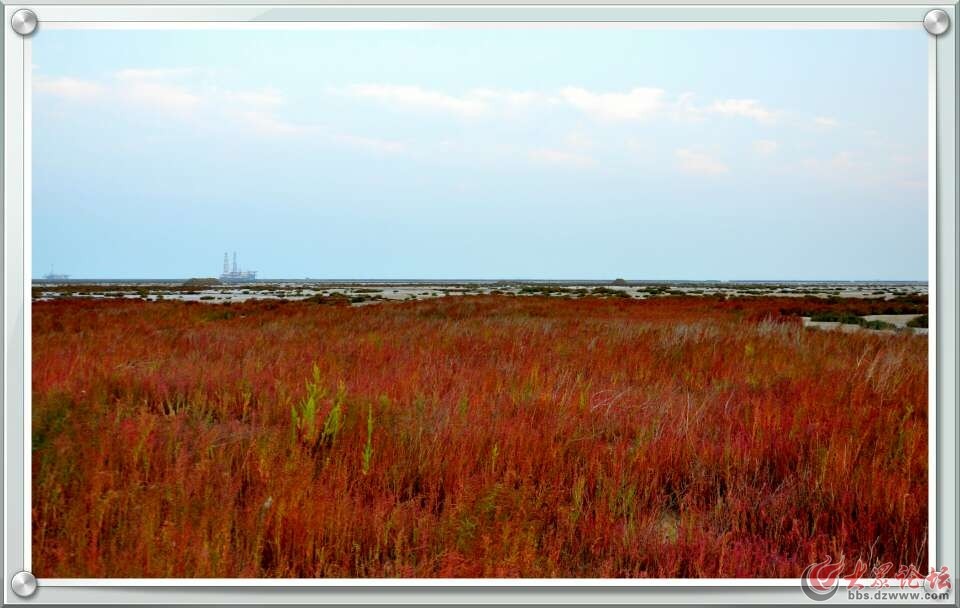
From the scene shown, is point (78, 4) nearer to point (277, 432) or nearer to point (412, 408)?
point (277, 432)

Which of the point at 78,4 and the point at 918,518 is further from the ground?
the point at 78,4

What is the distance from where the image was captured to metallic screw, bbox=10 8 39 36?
101 inches

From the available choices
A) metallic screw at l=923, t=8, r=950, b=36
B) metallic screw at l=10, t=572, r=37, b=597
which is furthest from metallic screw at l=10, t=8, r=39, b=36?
metallic screw at l=923, t=8, r=950, b=36

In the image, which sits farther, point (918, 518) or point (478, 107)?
point (478, 107)

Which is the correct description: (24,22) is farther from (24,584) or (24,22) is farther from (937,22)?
(937,22)

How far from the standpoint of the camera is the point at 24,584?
235 centimetres

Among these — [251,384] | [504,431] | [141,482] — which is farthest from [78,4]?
[504,431]

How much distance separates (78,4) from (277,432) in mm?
2508

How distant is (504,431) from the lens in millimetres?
3361

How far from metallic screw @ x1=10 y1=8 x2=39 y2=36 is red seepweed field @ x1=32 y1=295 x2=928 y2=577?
1499 mm

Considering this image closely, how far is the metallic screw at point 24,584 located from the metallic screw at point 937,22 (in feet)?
16.2

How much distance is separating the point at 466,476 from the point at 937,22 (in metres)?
3.26

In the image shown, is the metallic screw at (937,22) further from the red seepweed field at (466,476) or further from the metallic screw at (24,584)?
the metallic screw at (24,584)

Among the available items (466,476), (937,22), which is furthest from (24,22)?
(937,22)
